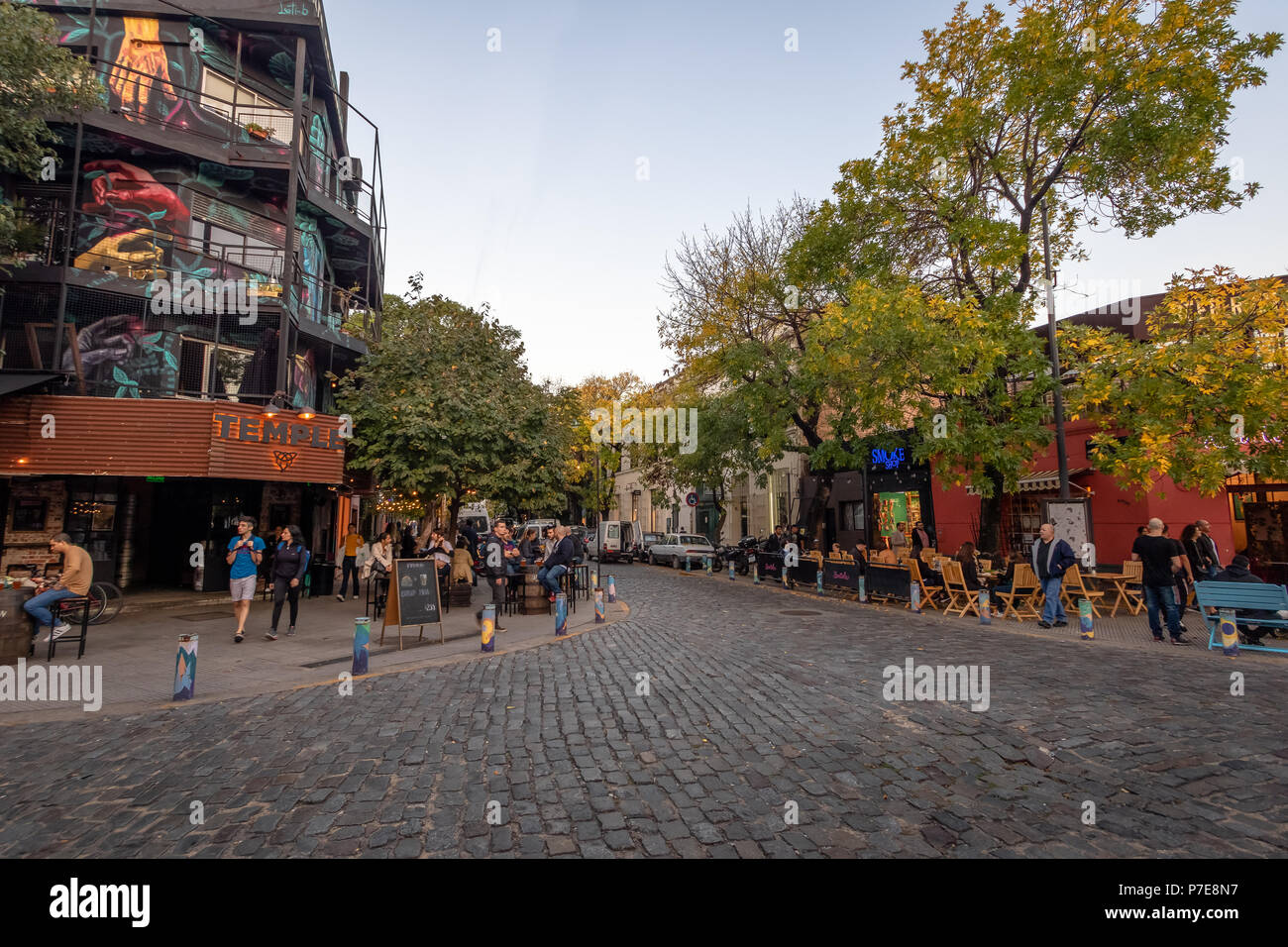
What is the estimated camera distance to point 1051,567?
11.5 meters

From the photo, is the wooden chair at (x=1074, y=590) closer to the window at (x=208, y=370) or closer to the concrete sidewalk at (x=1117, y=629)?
the concrete sidewalk at (x=1117, y=629)

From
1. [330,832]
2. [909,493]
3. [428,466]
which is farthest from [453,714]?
[909,493]

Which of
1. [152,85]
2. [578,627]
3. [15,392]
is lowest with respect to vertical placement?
[578,627]

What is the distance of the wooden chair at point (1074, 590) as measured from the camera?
12695 millimetres

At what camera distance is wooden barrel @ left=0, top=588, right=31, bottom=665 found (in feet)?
26.0

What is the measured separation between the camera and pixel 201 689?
7113 mm

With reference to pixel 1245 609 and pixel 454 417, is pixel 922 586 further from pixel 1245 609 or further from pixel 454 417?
pixel 454 417

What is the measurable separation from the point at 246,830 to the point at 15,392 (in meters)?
12.6

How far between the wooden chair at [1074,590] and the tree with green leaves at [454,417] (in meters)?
12.2
